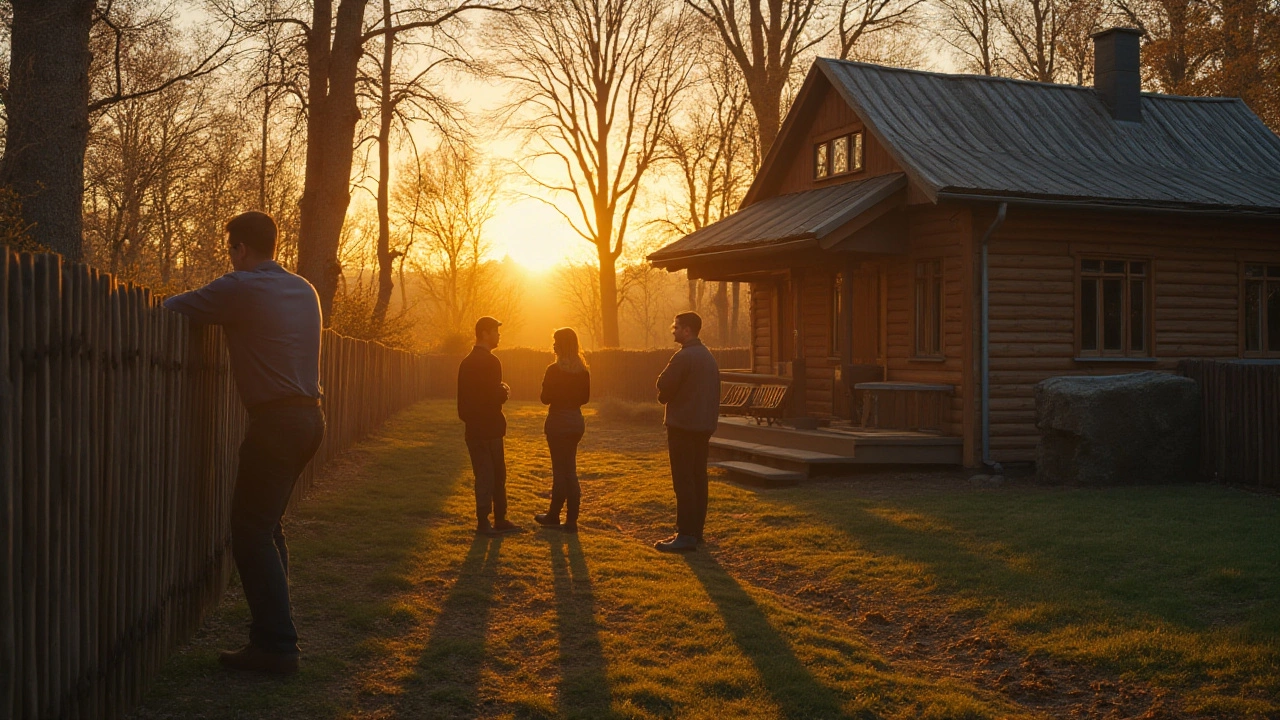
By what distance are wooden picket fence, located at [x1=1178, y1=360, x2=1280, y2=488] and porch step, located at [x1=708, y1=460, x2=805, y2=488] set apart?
5.26 metres

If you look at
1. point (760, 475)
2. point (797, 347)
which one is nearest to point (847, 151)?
point (797, 347)

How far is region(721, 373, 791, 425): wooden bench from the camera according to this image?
59.5ft

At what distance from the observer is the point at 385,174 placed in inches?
1276

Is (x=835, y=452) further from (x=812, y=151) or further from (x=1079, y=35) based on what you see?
(x=1079, y=35)

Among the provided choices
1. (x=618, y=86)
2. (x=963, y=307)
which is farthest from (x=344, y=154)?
(x=618, y=86)

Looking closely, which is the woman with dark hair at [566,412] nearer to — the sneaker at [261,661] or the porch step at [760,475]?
the porch step at [760,475]

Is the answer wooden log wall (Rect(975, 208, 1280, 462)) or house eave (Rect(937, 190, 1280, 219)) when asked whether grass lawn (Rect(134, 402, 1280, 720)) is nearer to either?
wooden log wall (Rect(975, 208, 1280, 462))

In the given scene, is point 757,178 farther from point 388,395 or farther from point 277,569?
point 277,569

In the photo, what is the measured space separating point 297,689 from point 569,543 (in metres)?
4.95

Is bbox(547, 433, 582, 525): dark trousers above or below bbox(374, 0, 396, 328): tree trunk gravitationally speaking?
below

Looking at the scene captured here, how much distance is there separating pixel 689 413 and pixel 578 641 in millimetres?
3407

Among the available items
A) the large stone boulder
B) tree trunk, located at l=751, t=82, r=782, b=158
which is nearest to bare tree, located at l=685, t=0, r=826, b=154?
tree trunk, located at l=751, t=82, r=782, b=158

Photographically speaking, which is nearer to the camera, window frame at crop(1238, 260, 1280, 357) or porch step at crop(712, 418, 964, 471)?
porch step at crop(712, 418, 964, 471)

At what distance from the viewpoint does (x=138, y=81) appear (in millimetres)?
23781
